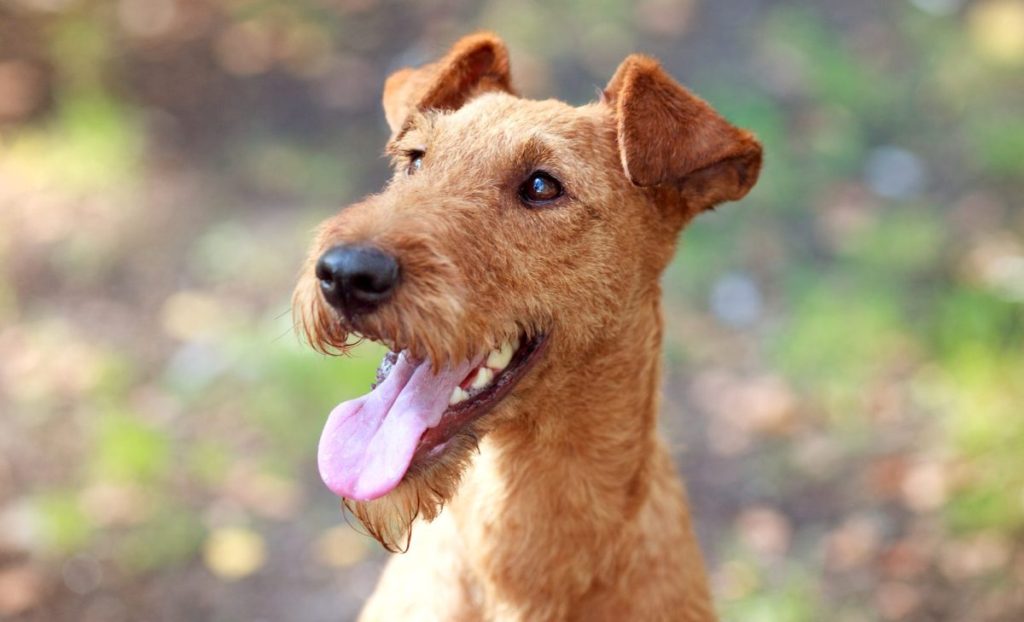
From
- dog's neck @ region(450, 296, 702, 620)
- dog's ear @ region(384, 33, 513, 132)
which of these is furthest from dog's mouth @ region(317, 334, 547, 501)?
dog's ear @ region(384, 33, 513, 132)

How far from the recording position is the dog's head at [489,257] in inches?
90.0

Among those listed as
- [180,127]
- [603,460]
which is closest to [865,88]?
[180,127]

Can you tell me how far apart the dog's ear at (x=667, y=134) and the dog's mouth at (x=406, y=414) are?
1.67 ft

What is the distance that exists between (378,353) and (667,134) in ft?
8.56

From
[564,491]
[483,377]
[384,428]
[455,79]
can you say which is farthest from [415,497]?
[455,79]

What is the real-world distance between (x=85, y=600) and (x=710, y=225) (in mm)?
3609

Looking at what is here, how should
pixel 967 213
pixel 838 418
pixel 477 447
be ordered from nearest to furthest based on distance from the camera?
pixel 477 447 < pixel 838 418 < pixel 967 213

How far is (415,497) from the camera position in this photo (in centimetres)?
239

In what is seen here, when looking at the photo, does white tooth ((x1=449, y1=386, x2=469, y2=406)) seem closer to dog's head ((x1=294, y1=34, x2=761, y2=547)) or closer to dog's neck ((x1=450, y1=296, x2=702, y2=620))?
dog's head ((x1=294, y1=34, x2=761, y2=547))

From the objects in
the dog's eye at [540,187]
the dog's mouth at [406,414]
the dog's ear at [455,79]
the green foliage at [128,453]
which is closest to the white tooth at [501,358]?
the dog's mouth at [406,414]

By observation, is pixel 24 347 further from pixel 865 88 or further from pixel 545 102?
pixel 865 88

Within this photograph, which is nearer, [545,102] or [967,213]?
[545,102]

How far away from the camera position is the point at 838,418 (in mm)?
4844

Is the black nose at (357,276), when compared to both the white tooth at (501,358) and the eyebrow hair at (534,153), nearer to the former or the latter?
the white tooth at (501,358)
